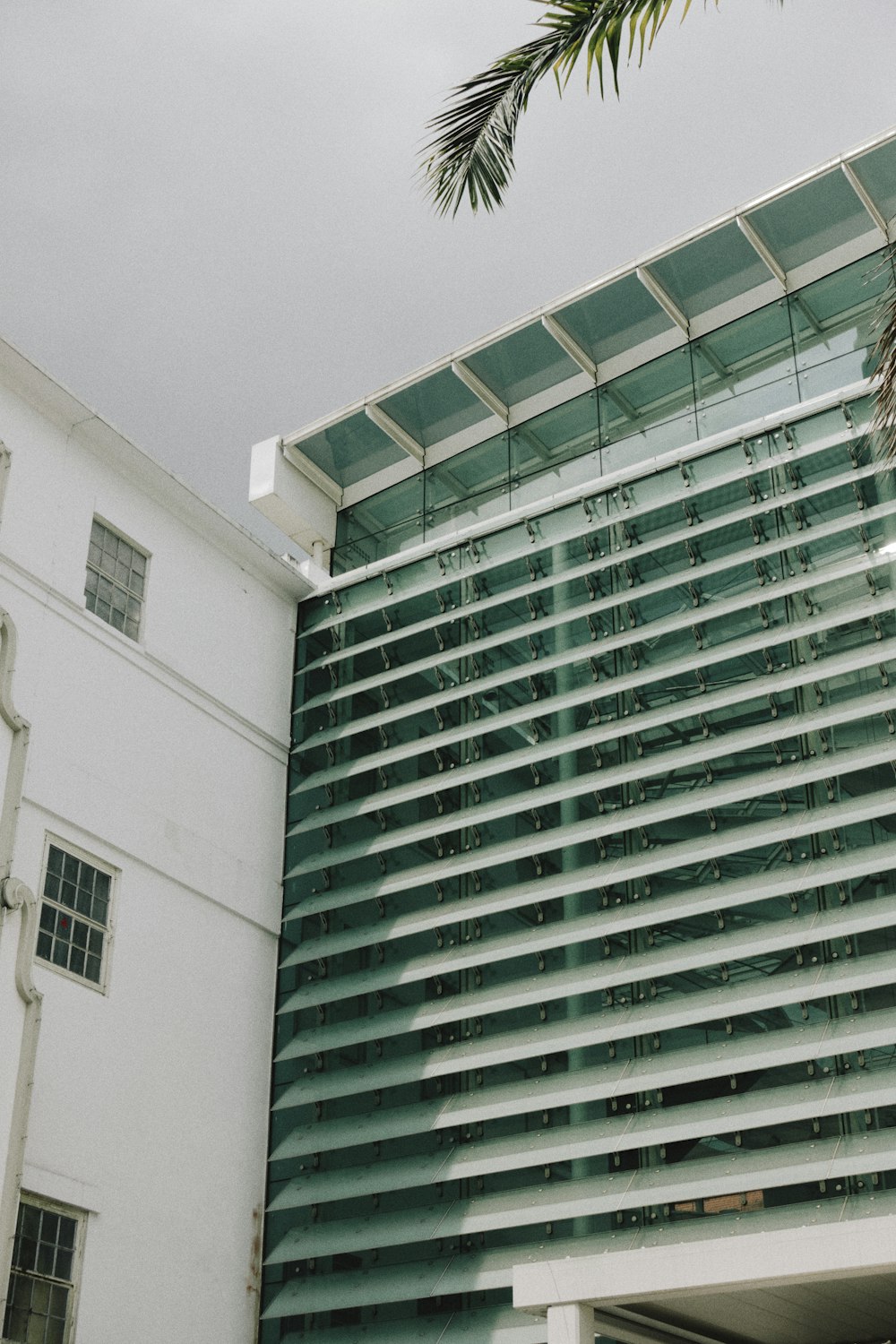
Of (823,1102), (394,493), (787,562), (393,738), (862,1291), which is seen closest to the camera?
(862,1291)

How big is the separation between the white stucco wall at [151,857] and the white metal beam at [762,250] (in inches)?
300

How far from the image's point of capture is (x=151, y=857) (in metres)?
19.4

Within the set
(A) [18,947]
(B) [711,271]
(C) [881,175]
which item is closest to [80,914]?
(A) [18,947]

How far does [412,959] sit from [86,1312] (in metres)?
5.27

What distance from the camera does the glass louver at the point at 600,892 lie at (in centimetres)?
1697

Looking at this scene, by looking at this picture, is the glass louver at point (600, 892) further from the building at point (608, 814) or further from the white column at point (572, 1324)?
the white column at point (572, 1324)

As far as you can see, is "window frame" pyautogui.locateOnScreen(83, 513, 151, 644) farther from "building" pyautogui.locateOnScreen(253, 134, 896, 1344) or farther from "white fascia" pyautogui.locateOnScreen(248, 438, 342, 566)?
"white fascia" pyautogui.locateOnScreen(248, 438, 342, 566)

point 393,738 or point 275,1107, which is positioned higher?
point 393,738

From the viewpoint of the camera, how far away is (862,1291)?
13.0m

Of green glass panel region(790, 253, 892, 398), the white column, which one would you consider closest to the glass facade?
green glass panel region(790, 253, 892, 398)

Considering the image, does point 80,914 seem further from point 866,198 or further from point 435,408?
point 866,198

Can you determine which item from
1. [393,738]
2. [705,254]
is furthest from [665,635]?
[705,254]

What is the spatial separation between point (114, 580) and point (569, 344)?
685 cm

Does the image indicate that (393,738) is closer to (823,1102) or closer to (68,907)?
(68,907)
